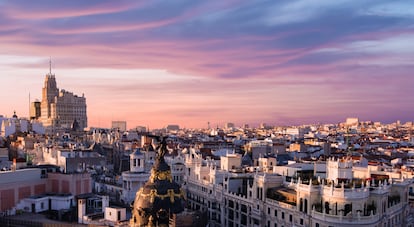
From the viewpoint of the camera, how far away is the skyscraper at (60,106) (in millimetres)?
184500

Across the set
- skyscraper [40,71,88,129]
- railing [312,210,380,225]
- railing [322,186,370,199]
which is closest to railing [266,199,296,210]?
railing [312,210,380,225]

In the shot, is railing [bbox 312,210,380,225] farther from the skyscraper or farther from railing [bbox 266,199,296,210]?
the skyscraper

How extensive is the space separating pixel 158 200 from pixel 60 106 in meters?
159

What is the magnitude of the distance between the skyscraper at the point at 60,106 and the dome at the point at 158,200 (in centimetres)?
15075

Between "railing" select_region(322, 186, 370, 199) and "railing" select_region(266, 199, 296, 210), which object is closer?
"railing" select_region(322, 186, 370, 199)

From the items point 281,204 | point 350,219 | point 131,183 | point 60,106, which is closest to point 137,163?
point 131,183

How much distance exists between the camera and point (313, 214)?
43.3 m

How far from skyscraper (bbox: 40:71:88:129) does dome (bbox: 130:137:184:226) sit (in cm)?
15075

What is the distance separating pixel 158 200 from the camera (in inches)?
1442

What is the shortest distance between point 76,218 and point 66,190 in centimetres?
777

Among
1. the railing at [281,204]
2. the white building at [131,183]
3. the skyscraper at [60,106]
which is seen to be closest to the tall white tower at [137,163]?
the white building at [131,183]

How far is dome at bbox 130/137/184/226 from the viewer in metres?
36.0

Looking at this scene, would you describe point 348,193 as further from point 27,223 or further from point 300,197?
point 27,223

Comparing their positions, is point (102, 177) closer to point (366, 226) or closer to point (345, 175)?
point (345, 175)
